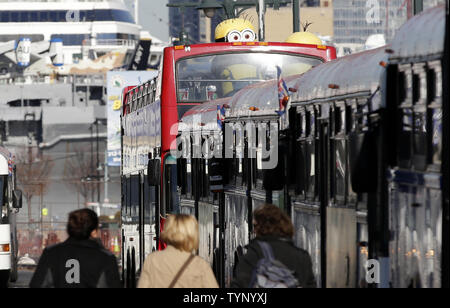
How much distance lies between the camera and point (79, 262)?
352 inches

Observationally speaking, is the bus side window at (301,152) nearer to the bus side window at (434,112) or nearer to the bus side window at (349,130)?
the bus side window at (349,130)

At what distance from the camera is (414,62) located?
355 inches

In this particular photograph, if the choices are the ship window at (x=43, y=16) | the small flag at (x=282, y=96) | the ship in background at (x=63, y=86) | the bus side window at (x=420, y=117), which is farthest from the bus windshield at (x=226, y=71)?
the ship window at (x=43, y=16)

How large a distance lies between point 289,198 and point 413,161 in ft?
12.6

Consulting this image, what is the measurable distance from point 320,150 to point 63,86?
129 m

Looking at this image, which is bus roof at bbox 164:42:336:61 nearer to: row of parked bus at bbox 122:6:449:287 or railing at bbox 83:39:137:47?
row of parked bus at bbox 122:6:449:287

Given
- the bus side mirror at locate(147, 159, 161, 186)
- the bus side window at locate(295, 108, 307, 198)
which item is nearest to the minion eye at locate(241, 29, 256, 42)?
the bus side mirror at locate(147, 159, 161, 186)

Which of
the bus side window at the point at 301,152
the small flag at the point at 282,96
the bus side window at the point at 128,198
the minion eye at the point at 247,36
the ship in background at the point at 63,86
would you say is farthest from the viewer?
the ship in background at the point at 63,86

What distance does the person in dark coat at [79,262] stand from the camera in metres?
8.85

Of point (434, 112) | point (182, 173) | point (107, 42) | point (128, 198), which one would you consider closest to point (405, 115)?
point (434, 112)

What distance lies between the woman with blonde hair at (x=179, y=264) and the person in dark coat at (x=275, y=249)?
8.7 inches

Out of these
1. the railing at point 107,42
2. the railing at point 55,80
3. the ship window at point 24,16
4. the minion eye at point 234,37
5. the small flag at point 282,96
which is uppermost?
the ship window at point 24,16

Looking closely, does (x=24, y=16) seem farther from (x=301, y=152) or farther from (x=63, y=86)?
(x=301, y=152)
